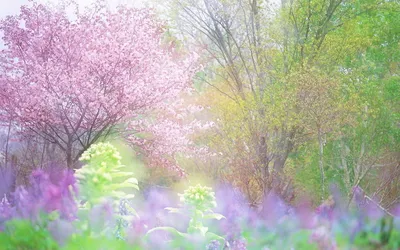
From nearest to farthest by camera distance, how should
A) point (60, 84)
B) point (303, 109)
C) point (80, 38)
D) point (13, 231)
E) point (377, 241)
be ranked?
point (13, 231) → point (377, 241) → point (60, 84) → point (80, 38) → point (303, 109)

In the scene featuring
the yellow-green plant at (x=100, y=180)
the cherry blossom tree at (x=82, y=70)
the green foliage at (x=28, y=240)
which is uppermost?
the cherry blossom tree at (x=82, y=70)

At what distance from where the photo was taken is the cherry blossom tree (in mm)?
5516

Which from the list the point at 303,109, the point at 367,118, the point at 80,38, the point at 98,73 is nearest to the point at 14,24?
the point at 80,38

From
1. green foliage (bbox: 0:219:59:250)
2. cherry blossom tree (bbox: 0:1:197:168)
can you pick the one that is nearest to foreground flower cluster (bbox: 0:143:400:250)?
green foliage (bbox: 0:219:59:250)

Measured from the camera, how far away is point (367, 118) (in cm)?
880

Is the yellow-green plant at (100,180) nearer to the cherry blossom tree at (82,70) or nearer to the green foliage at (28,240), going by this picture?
the green foliage at (28,240)

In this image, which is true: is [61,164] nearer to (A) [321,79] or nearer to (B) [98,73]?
(B) [98,73]

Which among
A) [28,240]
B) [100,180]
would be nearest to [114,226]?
[100,180]

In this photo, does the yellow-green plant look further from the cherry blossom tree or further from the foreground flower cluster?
the cherry blossom tree

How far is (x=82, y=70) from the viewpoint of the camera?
5512 mm

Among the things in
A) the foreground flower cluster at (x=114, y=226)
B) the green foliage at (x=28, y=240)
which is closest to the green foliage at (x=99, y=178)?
the foreground flower cluster at (x=114, y=226)

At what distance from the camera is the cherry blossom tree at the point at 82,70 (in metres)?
5.52

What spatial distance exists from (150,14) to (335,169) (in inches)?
202

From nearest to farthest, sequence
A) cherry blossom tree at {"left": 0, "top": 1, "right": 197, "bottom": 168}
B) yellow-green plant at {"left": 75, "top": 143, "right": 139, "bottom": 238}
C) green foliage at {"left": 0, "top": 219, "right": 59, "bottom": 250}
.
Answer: green foliage at {"left": 0, "top": 219, "right": 59, "bottom": 250}, yellow-green plant at {"left": 75, "top": 143, "right": 139, "bottom": 238}, cherry blossom tree at {"left": 0, "top": 1, "right": 197, "bottom": 168}
